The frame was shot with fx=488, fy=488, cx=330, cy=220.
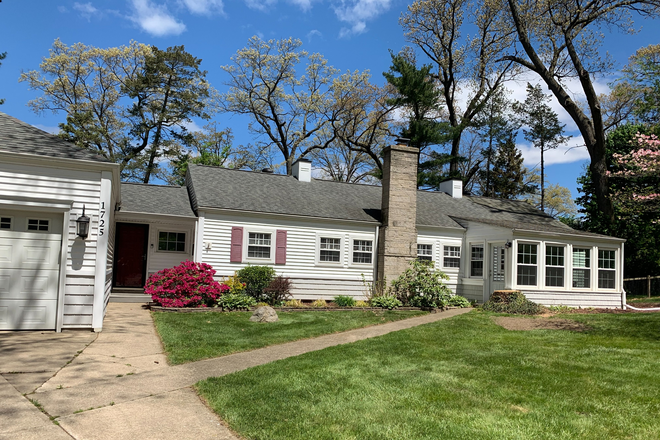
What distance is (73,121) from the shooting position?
88.9 feet

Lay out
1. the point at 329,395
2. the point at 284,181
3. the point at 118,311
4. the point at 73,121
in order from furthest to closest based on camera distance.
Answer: the point at 73,121 → the point at 284,181 → the point at 118,311 → the point at 329,395

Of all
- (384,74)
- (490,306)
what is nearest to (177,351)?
(490,306)

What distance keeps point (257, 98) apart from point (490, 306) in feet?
71.4

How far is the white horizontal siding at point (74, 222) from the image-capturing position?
8.84 metres

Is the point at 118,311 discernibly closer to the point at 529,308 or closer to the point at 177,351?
the point at 177,351

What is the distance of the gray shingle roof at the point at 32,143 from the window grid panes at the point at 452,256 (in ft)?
40.0

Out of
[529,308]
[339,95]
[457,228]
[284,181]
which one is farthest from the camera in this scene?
[339,95]

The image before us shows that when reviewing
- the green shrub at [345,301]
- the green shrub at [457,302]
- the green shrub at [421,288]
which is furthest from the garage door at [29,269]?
the green shrub at [457,302]

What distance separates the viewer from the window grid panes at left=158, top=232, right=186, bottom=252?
16203mm

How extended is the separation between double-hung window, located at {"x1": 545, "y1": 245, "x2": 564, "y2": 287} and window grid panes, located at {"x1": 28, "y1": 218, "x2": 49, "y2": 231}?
47.0 ft

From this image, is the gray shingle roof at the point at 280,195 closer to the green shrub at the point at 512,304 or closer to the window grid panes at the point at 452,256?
the window grid panes at the point at 452,256

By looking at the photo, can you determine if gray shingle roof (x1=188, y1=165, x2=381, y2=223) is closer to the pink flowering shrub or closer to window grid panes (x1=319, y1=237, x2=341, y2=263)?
window grid panes (x1=319, y1=237, x2=341, y2=263)

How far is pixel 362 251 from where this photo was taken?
1662cm

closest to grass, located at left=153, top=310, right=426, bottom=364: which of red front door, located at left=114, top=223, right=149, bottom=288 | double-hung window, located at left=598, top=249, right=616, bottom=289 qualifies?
red front door, located at left=114, top=223, right=149, bottom=288
